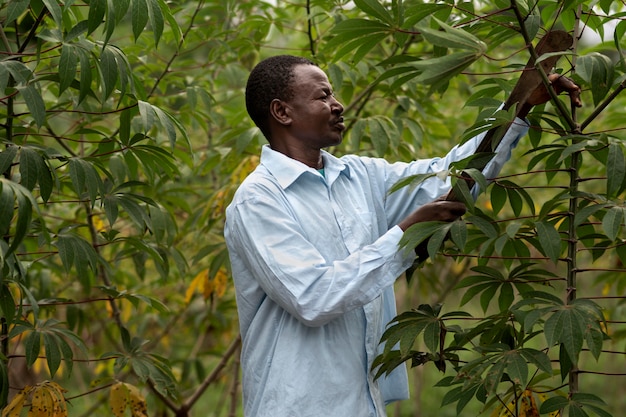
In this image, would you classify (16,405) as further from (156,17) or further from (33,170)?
(156,17)

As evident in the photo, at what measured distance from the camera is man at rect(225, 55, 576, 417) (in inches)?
66.6

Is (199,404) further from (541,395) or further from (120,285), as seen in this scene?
(541,395)

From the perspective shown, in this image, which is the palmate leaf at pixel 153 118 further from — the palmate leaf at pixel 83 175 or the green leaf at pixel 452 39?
the green leaf at pixel 452 39

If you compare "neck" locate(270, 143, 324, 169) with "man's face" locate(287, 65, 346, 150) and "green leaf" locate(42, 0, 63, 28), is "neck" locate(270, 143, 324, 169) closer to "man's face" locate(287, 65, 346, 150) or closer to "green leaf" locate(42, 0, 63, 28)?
"man's face" locate(287, 65, 346, 150)

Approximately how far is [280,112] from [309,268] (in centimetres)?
45

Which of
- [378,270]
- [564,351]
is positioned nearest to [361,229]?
[378,270]

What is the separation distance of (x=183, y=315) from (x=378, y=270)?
8.11 feet

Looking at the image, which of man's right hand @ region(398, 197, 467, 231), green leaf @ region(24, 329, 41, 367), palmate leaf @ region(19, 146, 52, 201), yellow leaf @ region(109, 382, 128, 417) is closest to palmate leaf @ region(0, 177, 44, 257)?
palmate leaf @ region(19, 146, 52, 201)

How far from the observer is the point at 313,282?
168 centimetres

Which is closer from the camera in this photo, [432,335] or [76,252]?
[432,335]

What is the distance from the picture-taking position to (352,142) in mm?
2717

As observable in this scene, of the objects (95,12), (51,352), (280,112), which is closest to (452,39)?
(280,112)

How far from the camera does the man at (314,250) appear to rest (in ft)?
5.55

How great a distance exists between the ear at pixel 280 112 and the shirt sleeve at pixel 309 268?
0.26 meters
